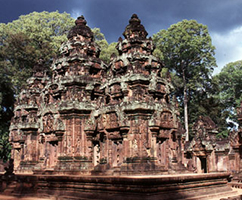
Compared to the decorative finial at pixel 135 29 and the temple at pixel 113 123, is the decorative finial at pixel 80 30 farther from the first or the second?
the decorative finial at pixel 135 29

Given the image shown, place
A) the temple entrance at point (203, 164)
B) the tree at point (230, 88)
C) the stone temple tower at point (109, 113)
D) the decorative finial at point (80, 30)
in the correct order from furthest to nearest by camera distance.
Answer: the tree at point (230, 88), the temple entrance at point (203, 164), the decorative finial at point (80, 30), the stone temple tower at point (109, 113)

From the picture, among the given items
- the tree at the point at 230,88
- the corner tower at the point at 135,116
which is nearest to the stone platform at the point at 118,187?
the corner tower at the point at 135,116

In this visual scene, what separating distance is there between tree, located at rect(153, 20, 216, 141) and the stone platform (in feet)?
67.2

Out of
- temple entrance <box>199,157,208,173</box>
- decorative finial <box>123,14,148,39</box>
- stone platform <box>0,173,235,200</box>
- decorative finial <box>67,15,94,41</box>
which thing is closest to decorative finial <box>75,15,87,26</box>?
decorative finial <box>67,15,94,41</box>

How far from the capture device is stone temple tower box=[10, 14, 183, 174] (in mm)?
10641

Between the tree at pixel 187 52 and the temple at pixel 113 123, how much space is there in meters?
14.8

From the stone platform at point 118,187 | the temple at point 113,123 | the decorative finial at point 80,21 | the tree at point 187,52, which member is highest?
the tree at point 187,52

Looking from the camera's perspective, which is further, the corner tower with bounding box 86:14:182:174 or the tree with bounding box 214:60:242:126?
the tree with bounding box 214:60:242:126

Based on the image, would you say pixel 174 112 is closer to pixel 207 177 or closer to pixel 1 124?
pixel 207 177

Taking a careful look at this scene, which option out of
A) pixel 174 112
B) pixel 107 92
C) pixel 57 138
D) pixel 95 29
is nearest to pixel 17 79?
pixel 95 29

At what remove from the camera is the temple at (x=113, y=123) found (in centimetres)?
1052

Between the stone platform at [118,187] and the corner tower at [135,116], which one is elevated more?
the corner tower at [135,116]

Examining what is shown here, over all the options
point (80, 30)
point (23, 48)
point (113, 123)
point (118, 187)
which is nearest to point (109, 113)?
point (113, 123)

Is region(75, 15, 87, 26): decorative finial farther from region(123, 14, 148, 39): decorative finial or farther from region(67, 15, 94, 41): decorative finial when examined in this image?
region(123, 14, 148, 39): decorative finial
